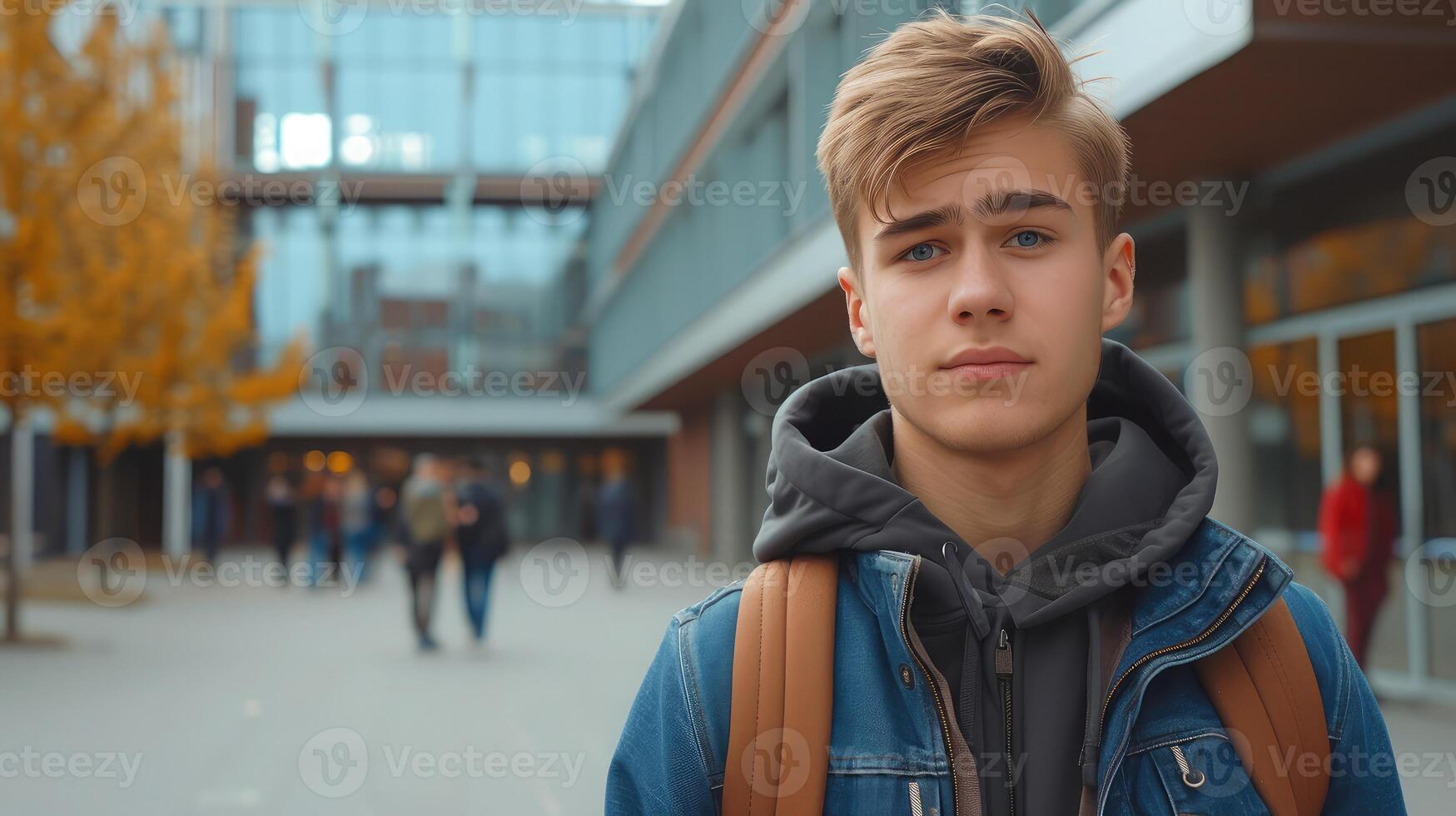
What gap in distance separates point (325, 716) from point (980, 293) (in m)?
7.56

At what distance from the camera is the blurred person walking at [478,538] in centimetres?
1164

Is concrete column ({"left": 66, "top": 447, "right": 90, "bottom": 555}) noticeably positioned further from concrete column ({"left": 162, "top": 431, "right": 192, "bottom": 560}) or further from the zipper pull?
the zipper pull

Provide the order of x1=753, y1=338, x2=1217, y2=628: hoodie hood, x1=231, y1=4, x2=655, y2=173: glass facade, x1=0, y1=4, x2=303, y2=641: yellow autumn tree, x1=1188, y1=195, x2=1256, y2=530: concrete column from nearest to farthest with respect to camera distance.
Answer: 1. x1=753, y1=338, x2=1217, y2=628: hoodie hood
2. x1=1188, y1=195, x2=1256, y2=530: concrete column
3. x1=0, y1=4, x2=303, y2=641: yellow autumn tree
4. x1=231, y1=4, x2=655, y2=173: glass facade

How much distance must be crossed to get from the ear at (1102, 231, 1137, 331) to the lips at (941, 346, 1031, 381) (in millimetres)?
260

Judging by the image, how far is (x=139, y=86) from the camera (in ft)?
47.5

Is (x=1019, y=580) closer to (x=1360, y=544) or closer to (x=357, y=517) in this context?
(x=1360, y=544)

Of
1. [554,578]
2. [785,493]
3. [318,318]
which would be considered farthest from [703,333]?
[318,318]

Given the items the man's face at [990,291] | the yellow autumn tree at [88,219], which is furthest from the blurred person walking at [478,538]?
the man's face at [990,291]

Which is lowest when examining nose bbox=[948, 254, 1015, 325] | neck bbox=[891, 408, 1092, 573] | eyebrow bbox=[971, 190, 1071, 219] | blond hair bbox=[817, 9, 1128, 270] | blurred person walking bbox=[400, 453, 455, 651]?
blurred person walking bbox=[400, 453, 455, 651]

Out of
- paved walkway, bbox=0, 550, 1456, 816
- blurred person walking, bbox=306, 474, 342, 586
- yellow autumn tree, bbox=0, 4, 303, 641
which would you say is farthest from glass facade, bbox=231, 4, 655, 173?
paved walkway, bbox=0, 550, 1456, 816

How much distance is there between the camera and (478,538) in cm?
1179

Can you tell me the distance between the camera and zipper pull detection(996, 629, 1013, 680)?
59.2 inches

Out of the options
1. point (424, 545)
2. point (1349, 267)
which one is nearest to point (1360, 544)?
point (1349, 267)

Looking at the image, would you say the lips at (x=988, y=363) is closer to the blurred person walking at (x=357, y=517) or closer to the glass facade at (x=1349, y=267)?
the glass facade at (x=1349, y=267)
